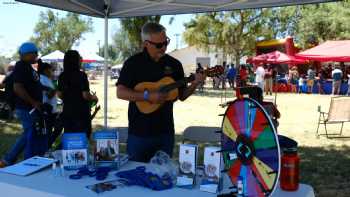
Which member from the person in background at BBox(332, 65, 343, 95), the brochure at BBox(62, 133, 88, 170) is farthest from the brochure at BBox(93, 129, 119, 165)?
the person in background at BBox(332, 65, 343, 95)

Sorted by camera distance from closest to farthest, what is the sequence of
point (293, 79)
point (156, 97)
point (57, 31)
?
point (156, 97) → point (293, 79) → point (57, 31)

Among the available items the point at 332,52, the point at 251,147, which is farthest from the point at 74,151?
the point at 332,52

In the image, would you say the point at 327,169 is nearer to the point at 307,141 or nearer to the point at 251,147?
the point at 307,141

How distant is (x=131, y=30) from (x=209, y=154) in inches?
805

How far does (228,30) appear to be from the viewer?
3145 cm

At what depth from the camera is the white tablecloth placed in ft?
6.59

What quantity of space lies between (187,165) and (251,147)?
504 mm

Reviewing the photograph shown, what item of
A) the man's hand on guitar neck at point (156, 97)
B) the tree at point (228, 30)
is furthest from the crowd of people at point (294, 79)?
the man's hand on guitar neck at point (156, 97)

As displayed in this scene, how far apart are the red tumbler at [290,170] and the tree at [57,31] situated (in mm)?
58977

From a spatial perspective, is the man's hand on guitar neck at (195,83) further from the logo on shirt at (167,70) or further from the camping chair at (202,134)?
the camping chair at (202,134)

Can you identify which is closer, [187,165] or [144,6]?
[187,165]

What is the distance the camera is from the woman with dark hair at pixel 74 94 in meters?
4.57

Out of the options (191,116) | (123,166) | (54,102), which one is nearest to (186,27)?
(191,116)

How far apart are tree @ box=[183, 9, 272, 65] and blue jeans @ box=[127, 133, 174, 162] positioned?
90.3 ft
